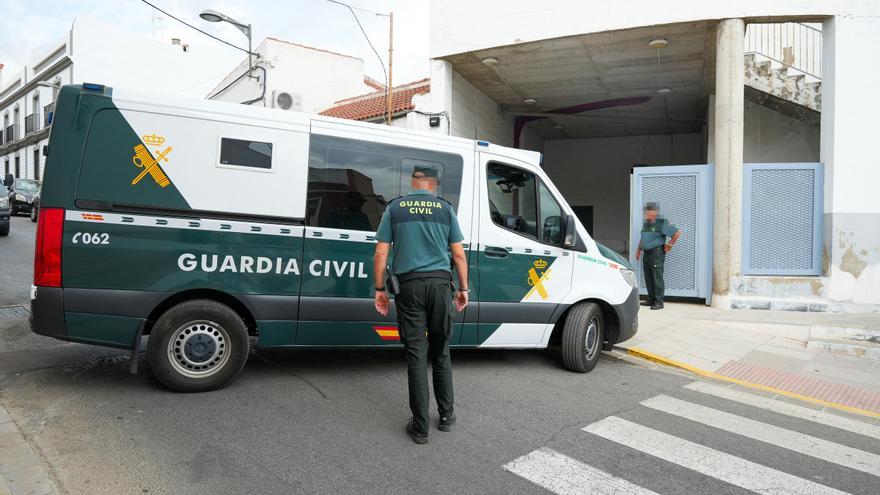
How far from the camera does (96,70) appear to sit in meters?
31.7

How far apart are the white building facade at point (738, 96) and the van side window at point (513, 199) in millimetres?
5120

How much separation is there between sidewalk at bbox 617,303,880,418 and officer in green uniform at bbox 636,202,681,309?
0.44 metres

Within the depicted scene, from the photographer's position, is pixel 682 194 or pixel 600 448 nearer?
pixel 600 448

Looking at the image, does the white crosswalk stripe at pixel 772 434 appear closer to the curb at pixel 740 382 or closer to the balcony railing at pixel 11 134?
the curb at pixel 740 382

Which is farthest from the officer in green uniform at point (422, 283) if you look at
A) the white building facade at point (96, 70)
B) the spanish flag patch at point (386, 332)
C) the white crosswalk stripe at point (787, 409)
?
the white building facade at point (96, 70)

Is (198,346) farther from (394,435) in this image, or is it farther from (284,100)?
(284,100)

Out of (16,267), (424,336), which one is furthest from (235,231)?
(16,267)

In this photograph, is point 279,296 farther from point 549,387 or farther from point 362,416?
point 549,387

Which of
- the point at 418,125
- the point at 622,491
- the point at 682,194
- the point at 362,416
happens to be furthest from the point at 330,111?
the point at 622,491

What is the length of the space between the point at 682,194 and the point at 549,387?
6.18 metres

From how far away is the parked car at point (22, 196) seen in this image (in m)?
23.3

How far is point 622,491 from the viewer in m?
3.29

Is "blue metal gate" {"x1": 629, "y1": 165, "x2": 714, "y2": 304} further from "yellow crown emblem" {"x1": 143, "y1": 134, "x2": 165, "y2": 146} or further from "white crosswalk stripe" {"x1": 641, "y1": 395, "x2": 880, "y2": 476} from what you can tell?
"yellow crown emblem" {"x1": 143, "y1": 134, "x2": 165, "y2": 146}

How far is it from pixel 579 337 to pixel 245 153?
11.4 ft
